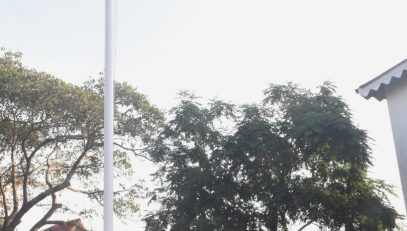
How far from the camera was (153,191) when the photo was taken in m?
14.9

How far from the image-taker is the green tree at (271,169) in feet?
42.2

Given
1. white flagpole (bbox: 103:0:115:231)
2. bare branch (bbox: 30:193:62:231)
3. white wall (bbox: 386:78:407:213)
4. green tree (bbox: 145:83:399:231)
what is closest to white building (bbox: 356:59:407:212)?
white wall (bbox: 386:78:407:213)

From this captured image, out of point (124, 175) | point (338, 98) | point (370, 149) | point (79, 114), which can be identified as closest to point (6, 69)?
point (79, 114)

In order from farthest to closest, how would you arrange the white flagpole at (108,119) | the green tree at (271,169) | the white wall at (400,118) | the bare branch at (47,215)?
1. the bare branch at (47,215)
2. the green tree at (271,169)
3. the white wall at (400,118)
4. the white flagpole at (108,119)

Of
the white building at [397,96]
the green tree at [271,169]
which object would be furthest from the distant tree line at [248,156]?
the white building at [397,96]

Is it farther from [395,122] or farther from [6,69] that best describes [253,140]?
[6,69]

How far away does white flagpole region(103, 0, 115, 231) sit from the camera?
5465mm

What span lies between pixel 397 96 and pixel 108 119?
443 cm

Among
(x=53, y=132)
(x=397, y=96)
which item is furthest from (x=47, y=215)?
(x=397, y=96)

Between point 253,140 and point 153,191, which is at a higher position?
point 253,140

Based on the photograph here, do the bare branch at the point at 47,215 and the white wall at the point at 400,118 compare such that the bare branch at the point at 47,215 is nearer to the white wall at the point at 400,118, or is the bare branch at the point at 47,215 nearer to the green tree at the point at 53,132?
the green tree at the point at 53,132

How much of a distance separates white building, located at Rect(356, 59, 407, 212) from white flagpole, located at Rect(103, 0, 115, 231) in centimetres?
399

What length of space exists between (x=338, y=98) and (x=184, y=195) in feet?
17.4

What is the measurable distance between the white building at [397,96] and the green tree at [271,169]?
210 inches
